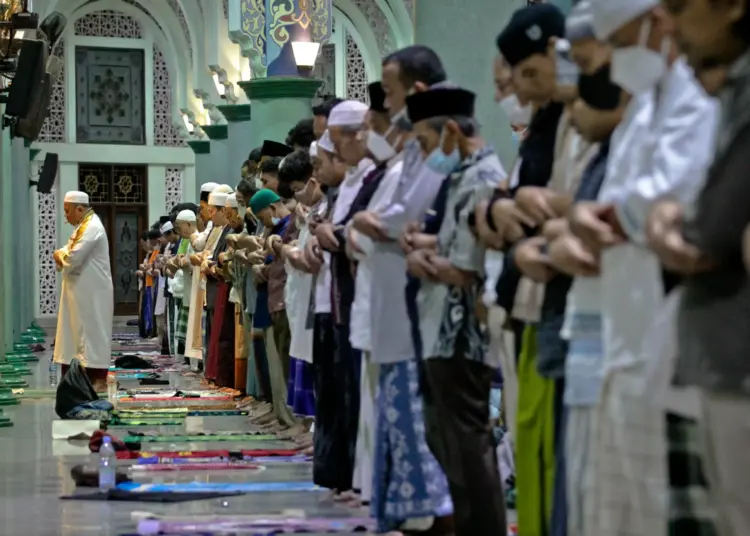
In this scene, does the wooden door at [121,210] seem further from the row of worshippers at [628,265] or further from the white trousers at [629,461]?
the white trousers at [629,461]

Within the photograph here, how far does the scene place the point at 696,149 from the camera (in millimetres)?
3207

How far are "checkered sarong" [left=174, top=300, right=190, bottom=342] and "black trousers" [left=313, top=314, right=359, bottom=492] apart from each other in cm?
914

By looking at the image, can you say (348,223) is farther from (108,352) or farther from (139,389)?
(139,389)

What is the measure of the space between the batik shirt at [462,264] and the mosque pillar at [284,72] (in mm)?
10101

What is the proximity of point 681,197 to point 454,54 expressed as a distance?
4125 millimetres

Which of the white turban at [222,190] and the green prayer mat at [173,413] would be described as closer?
the green prayer mat at [173,413]

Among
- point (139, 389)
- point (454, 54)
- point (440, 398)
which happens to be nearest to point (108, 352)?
point (139, 389)

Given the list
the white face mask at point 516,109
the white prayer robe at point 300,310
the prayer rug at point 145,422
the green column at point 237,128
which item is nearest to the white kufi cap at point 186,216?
the green column at point 237,128

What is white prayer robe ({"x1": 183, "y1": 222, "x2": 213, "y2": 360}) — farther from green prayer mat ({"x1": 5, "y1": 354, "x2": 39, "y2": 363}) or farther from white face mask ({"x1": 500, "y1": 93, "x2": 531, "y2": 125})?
white face mask ({"x1": 500, "y1": 93, "x2": 531, "y2": 125})

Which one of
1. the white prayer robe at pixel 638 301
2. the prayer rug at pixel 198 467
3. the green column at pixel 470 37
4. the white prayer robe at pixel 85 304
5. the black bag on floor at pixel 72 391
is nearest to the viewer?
the white prayer robe at pixel 638 301

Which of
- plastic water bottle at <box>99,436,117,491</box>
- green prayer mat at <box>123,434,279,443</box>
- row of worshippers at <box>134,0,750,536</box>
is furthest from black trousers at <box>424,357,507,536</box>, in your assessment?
green prayer mat at <box>123,434,279,443</box>

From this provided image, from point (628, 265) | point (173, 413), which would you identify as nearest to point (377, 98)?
point (628, 265)

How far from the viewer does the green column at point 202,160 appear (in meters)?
26.1

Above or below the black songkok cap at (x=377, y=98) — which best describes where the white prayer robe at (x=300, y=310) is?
below
